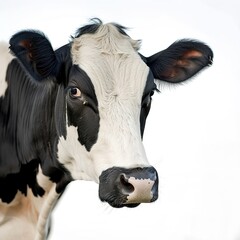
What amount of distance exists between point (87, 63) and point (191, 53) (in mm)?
1335

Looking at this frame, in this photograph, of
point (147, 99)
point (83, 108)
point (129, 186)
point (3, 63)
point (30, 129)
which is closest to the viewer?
point (129, 186)

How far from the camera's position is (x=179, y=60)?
7832mm

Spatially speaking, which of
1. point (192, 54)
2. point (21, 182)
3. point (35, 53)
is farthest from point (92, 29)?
point (21, 182)

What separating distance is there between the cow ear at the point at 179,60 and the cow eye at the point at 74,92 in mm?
1034

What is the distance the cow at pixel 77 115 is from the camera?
21.2 feet

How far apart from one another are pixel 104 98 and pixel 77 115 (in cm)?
38

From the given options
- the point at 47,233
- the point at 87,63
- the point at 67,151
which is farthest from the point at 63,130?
the point at 47,233

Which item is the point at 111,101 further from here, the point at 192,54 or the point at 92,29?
the point at 192,54

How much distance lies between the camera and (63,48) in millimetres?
7402

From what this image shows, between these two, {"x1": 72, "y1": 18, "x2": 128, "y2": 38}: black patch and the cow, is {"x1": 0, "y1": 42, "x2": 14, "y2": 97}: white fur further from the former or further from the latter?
{"x1": 72, "y1": 18, "x2": 128, "y2": 38}: black patch

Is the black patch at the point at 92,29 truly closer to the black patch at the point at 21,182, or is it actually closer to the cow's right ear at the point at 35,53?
the cow's right ear at the point at 35,53

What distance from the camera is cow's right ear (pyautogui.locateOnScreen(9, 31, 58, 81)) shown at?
23.4 feet

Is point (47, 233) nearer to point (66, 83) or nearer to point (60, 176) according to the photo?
point (60, 176)

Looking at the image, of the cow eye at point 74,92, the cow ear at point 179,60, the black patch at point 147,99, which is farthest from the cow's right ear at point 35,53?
the cow ear at point 179,60
